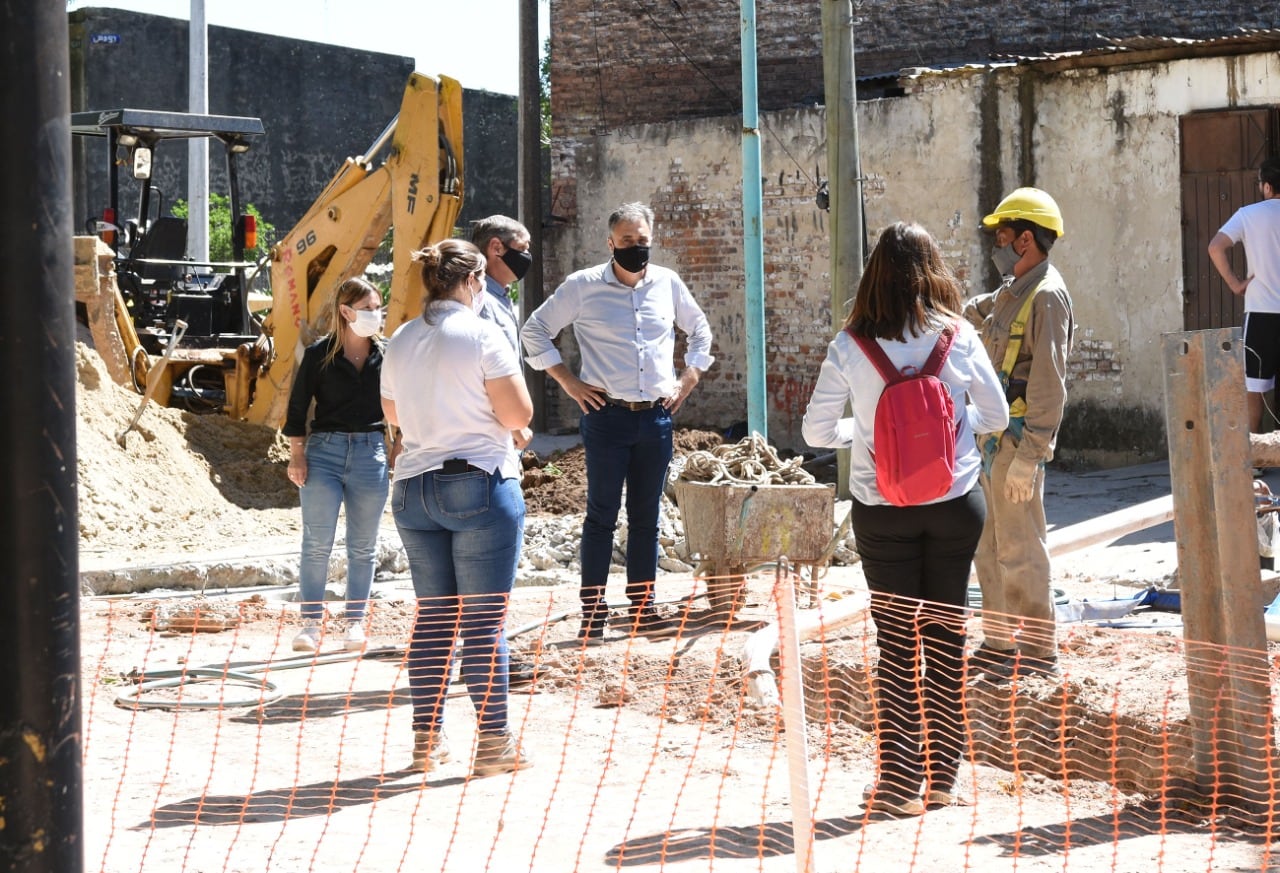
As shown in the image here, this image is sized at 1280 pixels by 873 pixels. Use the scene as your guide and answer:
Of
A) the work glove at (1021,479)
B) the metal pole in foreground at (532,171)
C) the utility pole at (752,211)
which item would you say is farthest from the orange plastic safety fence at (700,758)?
the metal pole in foreground at (532,171)

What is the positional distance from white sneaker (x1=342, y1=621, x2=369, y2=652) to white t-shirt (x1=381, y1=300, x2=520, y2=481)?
2383 millimetres

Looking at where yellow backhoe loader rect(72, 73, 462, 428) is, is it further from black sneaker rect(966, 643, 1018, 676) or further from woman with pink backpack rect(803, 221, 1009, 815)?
woman with pink backpack rect(803, 221, 1009, 815)

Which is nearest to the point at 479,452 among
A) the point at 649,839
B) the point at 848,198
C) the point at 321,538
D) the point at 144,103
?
the point at 649,839

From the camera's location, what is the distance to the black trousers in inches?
203

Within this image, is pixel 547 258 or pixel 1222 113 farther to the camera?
pixel 547 258

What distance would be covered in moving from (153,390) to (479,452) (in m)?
8.26

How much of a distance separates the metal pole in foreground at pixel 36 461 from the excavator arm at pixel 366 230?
8630 millimetres

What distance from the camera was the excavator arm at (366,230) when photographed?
A: 1185 centimetres

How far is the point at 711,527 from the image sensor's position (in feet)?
28.3

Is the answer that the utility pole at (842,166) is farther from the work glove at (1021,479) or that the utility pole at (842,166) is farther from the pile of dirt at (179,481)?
the work glove at (1021,479)

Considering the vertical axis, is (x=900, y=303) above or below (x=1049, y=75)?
below

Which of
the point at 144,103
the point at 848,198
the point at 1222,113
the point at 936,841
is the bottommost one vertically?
the point at 936,841

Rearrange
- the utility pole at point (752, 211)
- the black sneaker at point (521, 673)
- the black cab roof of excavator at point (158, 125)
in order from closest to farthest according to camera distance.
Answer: the black sneaker at point (521, 673), the utility pole at point (752, 211), the black cab roof of excavator at point (158, 125)

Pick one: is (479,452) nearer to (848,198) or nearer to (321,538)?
(321,538)
